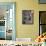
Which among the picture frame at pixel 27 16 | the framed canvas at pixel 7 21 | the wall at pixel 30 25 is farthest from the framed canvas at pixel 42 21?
the framed canvas at pixel 7 21

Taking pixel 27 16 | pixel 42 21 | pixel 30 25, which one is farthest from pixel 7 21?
pixel 42 21

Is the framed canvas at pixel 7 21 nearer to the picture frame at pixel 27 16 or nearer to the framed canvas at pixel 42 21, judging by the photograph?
the picture frame at pixel 27 16

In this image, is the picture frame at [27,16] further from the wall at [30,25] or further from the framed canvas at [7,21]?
the framed canvas at [7,21]

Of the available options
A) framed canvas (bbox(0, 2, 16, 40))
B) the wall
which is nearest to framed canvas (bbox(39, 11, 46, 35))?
the wall

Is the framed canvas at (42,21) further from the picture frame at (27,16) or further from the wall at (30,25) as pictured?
the picture frame at (27,16)

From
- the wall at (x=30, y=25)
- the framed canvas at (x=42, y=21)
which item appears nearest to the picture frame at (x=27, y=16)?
the wall at (x=30, y=25)

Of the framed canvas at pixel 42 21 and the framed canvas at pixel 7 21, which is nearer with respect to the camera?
the framed canvas at pixel 42 21

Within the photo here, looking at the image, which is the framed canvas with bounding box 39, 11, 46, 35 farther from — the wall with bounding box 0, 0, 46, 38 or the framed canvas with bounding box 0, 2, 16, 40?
the framed canvas with bounding box 0, 2, 16, 40

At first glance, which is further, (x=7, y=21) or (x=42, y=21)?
(x=7, y=21)

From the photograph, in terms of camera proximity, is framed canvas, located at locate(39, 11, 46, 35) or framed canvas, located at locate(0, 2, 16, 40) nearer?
framed canvas, located at locate(39, 11, 46, 35)

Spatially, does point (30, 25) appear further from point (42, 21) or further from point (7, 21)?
point (7, 21)

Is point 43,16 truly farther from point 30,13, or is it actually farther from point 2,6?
point 2,6

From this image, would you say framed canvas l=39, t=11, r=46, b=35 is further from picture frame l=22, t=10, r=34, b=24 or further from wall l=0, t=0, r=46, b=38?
picture frame l=22, t=10, r=34, b=24

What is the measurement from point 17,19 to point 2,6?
747 millimetres
